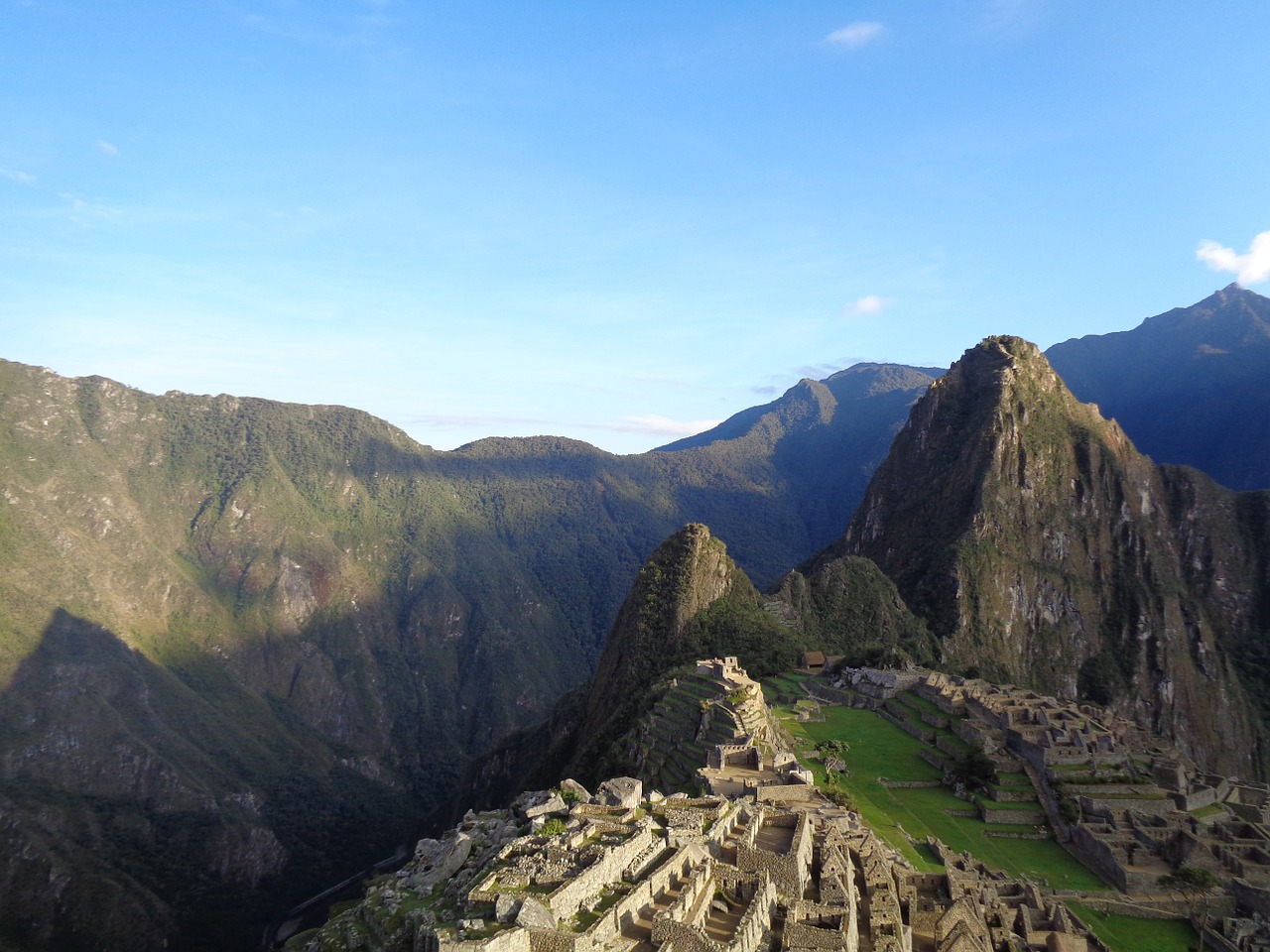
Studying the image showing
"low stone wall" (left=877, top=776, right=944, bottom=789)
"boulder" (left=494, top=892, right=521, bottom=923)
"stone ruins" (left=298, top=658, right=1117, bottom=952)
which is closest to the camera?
"boulder" (left=494, top=892, right=521, bottom=923)

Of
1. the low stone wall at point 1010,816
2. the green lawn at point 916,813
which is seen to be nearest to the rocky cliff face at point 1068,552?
the green lawn at point 916,813

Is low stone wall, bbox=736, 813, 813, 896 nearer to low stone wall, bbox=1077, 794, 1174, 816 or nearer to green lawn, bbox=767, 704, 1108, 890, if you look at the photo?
green lawn, bbox=767, 704, 1108, 890

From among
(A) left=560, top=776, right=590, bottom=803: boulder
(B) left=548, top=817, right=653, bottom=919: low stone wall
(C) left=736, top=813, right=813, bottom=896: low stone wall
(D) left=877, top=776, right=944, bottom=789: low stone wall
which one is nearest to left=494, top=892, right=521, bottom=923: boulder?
(B) left=548, top=817, right=653, bottom=919: low stone wall

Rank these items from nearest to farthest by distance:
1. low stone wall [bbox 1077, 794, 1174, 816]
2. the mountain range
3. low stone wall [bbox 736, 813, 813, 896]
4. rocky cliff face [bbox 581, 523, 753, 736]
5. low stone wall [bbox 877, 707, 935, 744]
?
low stone wall [bbox 736, 813, 813, 896] < low stone wall [bbox 1077, 794, 1174, 816] < low stone wall [bbox 877, 707, 935, 744] < rocky cliff face [bbox 581, 523, 753, 736] < the mountain range

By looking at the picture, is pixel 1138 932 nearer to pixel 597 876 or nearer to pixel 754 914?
pixel 754 914

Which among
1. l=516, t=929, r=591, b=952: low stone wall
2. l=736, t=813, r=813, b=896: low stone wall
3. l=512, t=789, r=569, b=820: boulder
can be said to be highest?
l=516, t=929, r=591, b=952: low stone wall

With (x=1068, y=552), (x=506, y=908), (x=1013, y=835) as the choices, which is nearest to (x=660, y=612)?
(x=1013, y=835)
